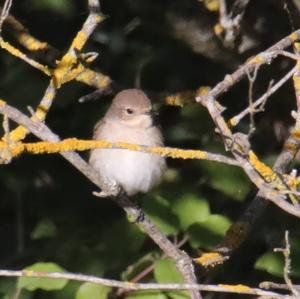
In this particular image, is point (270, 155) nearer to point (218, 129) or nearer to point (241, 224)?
point (241, 224)

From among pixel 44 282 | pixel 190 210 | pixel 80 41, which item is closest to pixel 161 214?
pixel 190 210

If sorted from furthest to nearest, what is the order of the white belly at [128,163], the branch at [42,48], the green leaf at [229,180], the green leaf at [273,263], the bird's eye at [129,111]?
1. the white belly at [128,163]
2. the bird's eye at [129,111]
3. the branch at [42,48]
4. the green leaf at [229,180]
5. the green leaf at [273,263]

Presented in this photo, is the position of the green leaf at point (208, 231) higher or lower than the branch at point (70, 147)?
lower

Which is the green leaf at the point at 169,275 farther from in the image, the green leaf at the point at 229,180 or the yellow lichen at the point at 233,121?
the yellow lichen at the point at 233,121

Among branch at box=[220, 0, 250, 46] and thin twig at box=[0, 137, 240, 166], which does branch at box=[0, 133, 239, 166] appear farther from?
branch at box=[220, 0, 250, 46]

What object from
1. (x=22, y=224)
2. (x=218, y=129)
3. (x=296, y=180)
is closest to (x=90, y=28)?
(x=218, y=129)

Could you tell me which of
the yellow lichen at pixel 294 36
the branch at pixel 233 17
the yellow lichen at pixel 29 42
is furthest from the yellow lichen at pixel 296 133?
the yellow lichen at pixel 29 42

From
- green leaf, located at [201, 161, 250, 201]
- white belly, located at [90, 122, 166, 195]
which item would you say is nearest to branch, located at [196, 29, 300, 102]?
green leaf, located at [201, 161, 250, 201]
